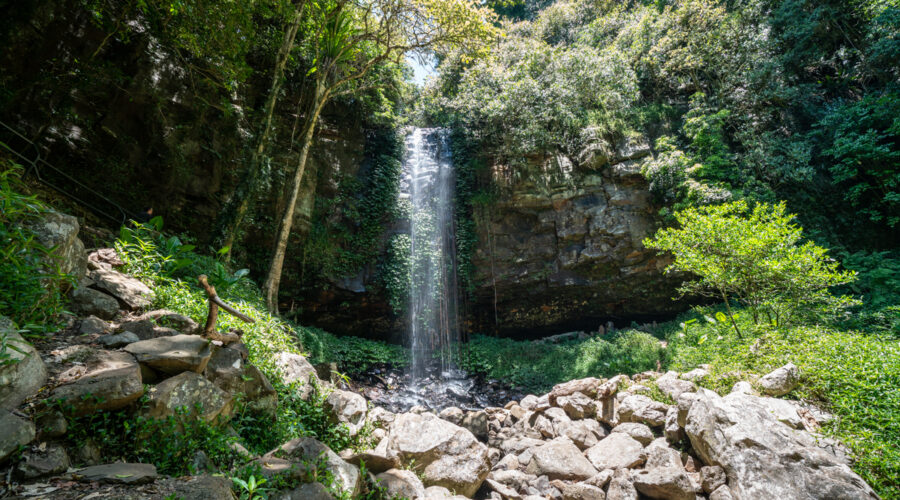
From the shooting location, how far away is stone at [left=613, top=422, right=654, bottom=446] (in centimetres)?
461

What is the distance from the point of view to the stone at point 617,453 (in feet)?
14.0

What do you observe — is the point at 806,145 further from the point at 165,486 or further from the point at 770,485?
the point at 165,486

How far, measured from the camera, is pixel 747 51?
10438 mm

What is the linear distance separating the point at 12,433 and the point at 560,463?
190 inches

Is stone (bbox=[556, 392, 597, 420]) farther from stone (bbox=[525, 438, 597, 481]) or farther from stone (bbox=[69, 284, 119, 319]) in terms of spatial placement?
stone (bbox=[69, 284, 119, 319])

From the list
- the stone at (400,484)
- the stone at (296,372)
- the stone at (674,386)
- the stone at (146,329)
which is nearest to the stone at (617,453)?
the stone at (674,386)

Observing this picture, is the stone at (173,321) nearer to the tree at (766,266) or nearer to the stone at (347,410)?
the stone at (347,410)

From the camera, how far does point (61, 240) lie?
9.48 ft

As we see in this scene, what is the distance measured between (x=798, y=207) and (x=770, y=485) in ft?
30.1

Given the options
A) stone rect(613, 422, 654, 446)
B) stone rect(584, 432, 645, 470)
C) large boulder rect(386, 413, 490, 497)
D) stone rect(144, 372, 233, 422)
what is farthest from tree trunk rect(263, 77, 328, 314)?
stone rect(613, 422, 654, 446)

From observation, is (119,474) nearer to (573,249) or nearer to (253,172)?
(253,172)

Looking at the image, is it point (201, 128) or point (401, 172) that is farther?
point (401, 172)

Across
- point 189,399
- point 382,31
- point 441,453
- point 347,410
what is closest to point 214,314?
point 189,399

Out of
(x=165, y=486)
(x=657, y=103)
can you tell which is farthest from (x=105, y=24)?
(x=657, y=103)
